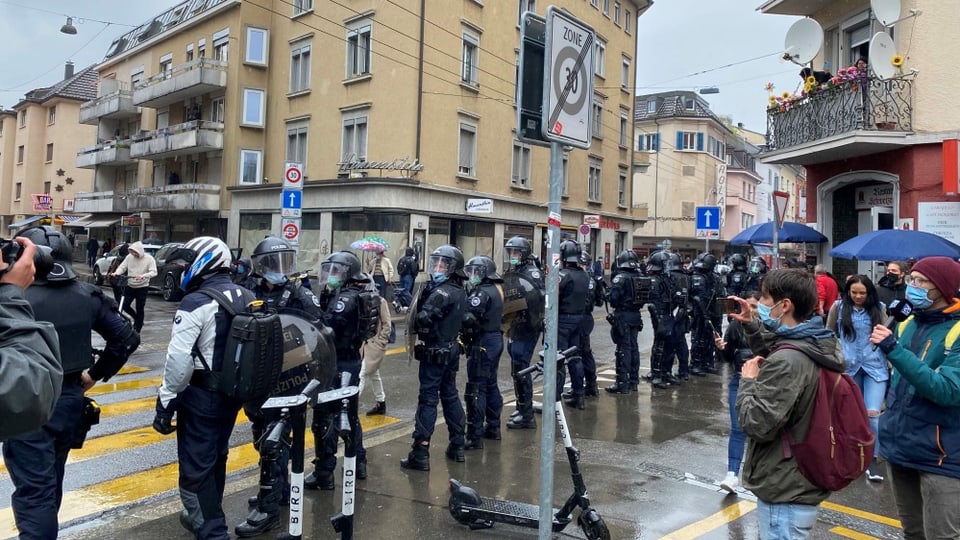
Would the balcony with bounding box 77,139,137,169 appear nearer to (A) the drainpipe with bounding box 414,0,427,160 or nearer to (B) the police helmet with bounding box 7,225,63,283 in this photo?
(A) the drainpipe with bounding box 414,0,427,160

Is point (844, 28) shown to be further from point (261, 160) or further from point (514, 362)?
point (261, 160)

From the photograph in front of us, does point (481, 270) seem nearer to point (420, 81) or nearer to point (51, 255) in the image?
point (51, 255)

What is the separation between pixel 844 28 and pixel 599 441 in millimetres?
12168

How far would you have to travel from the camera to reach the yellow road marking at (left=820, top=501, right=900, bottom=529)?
16.6ft

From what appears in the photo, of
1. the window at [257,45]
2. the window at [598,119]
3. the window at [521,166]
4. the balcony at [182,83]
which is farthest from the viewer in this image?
the window at [598,119]

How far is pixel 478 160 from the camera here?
82.5 ft

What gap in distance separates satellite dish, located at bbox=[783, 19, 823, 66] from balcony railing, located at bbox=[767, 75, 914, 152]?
2.91ft

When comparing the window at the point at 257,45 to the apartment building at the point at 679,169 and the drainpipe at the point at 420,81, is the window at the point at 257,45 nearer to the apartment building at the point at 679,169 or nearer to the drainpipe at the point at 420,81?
the drainpipe at the point at 420,81

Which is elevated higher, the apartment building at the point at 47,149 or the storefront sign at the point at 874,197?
the apartment building at the point at 47,149

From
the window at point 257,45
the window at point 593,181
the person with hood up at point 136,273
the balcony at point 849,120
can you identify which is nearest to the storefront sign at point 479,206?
the window at point 593,181

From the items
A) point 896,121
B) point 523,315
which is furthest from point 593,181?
point 523,315

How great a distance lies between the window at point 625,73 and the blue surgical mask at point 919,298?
106 feet

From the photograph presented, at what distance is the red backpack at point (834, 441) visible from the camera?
2961mm

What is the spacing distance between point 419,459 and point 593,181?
28105mm
